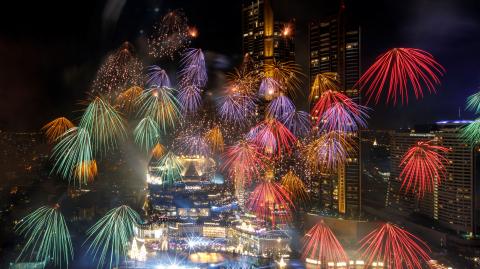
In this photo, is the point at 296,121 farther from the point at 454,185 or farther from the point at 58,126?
the point at 454,185

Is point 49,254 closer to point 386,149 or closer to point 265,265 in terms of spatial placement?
point 265,265

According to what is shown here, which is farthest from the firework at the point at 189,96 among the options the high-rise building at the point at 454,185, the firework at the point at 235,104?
the high-rise building at the point at 454,185

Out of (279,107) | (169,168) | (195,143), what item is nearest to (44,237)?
(195,143)

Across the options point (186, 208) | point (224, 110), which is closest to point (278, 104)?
point (224, 110)

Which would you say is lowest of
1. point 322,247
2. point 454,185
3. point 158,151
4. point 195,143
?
point 322,247

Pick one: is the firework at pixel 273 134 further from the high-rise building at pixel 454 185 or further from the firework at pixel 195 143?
the high-rise building at pixel 454 185

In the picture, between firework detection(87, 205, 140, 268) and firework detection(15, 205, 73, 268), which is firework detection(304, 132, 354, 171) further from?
firework detection(15, 205, 73, 268)

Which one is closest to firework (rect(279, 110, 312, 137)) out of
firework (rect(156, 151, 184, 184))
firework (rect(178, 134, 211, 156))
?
firework (rect(178, 134, 211, 156))
